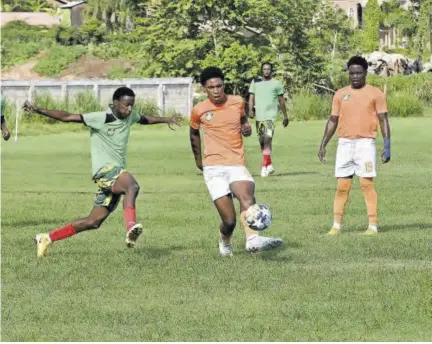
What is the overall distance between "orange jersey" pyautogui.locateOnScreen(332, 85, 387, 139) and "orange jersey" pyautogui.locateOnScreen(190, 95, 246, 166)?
2.64 meters

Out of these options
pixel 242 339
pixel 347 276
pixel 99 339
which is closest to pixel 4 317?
pixel 99 339

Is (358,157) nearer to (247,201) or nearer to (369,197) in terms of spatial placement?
(369,197)

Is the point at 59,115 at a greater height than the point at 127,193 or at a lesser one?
greater

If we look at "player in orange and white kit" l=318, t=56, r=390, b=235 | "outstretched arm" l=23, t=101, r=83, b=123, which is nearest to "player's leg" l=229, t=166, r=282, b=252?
"outstretched arm" l=23, t=101, r=83, b=123

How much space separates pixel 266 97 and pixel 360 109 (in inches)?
396

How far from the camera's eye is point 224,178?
14.0 metres

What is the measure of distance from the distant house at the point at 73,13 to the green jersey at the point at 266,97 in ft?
368

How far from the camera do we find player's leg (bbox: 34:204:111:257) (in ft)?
47.8

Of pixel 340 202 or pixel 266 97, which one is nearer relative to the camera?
pixel 340 202

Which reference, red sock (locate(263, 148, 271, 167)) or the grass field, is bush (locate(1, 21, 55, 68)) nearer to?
red sock (locate(263, 148, 271, 167))

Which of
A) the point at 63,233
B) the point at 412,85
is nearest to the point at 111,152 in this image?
the point at 63,233

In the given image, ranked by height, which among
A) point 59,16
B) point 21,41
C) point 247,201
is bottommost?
point 247,201

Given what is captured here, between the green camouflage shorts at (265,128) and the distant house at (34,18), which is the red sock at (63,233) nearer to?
the green camouflage shorts at (265,128)

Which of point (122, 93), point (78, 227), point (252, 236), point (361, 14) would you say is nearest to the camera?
point (252, 236)
